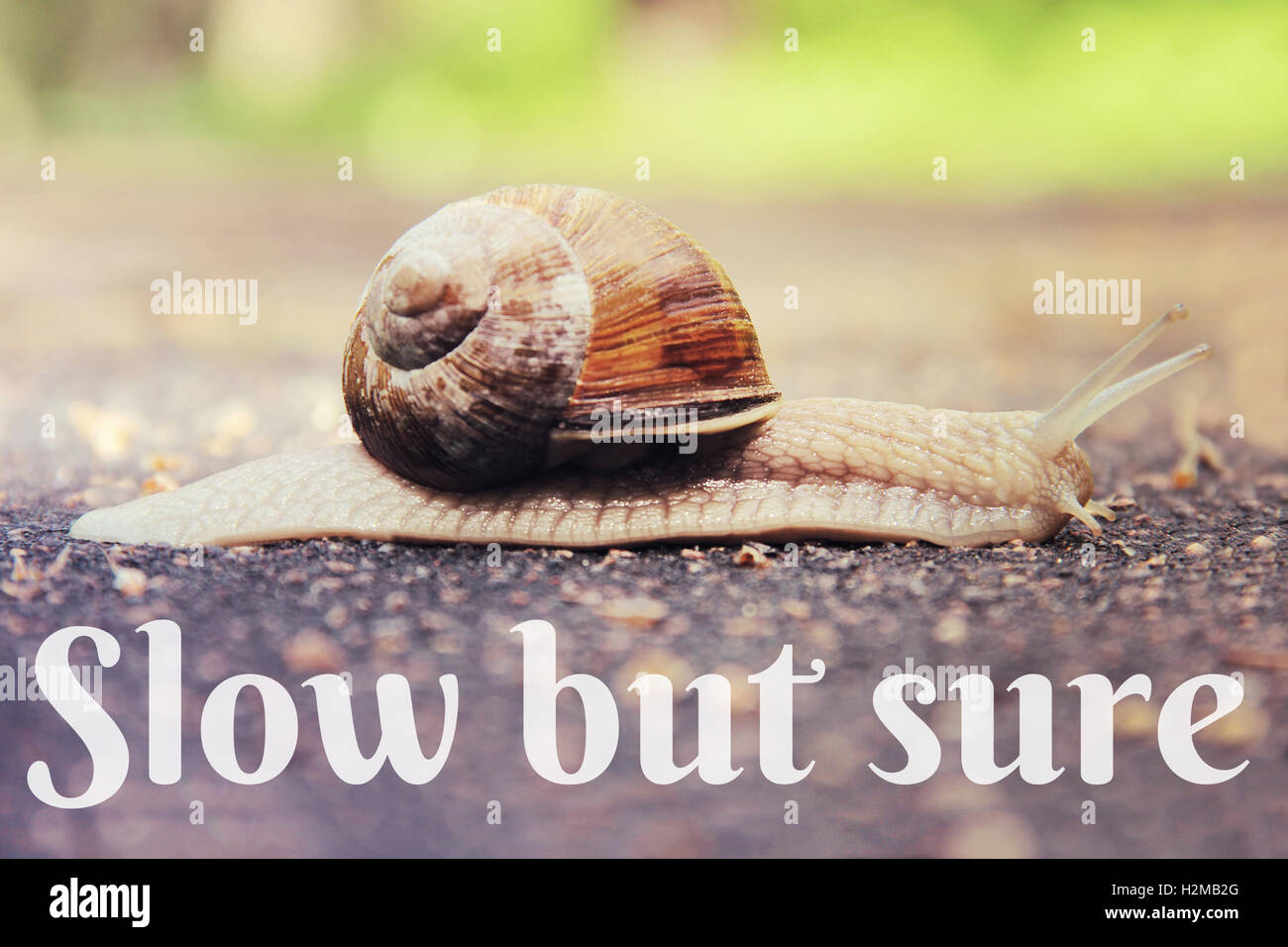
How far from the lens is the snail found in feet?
9.71

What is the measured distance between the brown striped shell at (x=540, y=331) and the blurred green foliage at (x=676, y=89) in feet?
25.3

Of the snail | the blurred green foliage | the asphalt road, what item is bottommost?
the asphalt road

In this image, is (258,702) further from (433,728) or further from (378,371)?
(378,371)

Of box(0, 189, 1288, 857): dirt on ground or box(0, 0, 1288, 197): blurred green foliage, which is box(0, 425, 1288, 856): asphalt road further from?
box(0, 0, 1288, 197): blurred green foliage

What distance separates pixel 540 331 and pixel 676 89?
31.0ft

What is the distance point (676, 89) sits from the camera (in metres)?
11.5

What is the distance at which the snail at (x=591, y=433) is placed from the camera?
117 inches

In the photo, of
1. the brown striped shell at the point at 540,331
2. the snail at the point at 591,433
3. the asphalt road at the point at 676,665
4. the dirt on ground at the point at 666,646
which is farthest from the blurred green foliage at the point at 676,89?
the brown striped shell at the point at 540,331

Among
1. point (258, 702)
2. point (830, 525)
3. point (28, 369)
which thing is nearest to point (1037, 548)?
point (830, 525)

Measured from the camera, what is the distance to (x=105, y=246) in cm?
895

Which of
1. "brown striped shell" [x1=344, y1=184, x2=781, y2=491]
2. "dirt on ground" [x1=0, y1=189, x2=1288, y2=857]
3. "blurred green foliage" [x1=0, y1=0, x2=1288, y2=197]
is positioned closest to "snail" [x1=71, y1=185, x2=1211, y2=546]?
"brown striped shell" [x1=344, y1=184, x2=781, y2=491]

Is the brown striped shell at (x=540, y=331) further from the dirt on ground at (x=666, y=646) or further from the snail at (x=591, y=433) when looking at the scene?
the dirt on ground at (x=666, y=646)

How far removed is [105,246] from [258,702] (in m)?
8.33

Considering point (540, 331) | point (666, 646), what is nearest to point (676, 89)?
point (540, 331)
